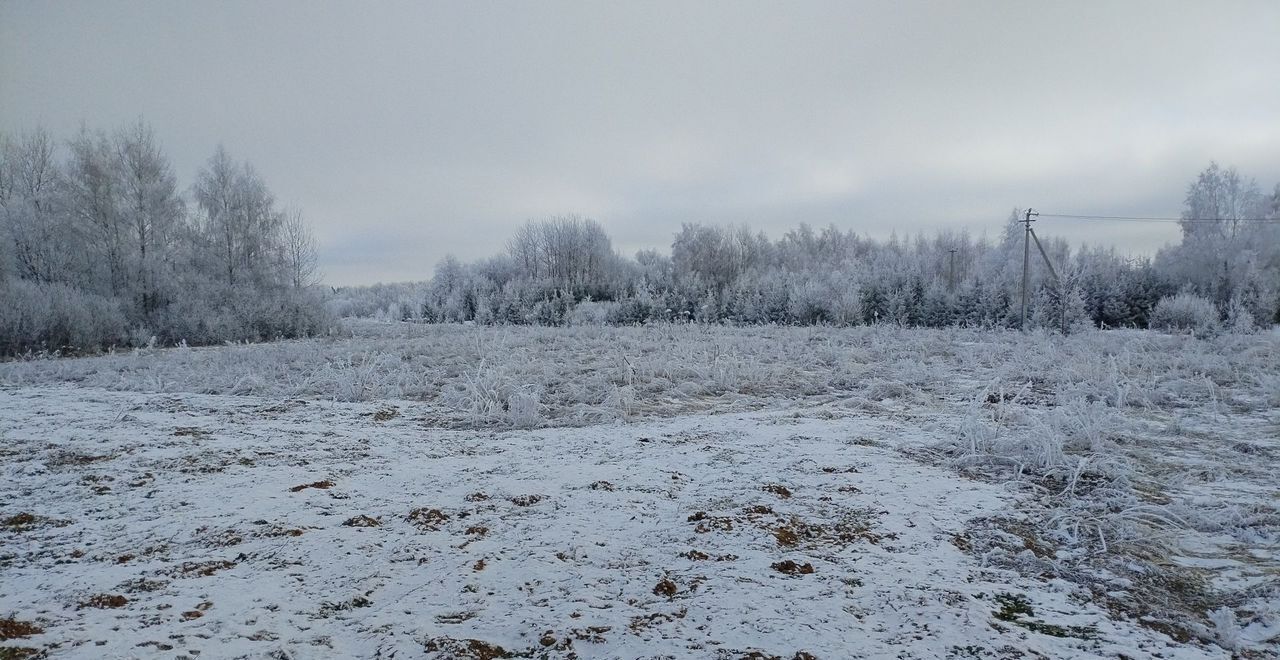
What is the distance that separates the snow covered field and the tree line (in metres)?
16.1

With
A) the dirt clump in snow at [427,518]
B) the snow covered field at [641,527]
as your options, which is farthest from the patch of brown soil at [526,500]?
the dirt clump in snow at [427,518]

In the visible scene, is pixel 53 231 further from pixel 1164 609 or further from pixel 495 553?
pixel 1164 609

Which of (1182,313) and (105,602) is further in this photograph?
(1182,313)

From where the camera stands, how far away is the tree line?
68.2ft

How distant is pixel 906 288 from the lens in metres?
22.8

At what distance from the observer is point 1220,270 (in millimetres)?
23562

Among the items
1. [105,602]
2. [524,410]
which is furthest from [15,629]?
[524,410]

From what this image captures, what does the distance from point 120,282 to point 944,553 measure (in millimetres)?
22949

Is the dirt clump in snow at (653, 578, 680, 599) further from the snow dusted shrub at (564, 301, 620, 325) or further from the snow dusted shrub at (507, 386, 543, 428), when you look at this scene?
the snow dusted shrub at (564, 301, 620, 325)

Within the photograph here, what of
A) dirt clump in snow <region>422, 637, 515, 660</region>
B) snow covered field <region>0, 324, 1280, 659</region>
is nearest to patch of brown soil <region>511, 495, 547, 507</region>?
snow covered field <region>0, 324, 1280, 659</region>

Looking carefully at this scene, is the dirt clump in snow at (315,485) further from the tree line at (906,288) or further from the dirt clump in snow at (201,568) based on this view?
the tree line at (906,288)

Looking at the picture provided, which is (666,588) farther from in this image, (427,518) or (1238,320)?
(1238,320)

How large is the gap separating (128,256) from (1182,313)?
33075 millimetres

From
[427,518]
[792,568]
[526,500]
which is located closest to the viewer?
[792,568]
